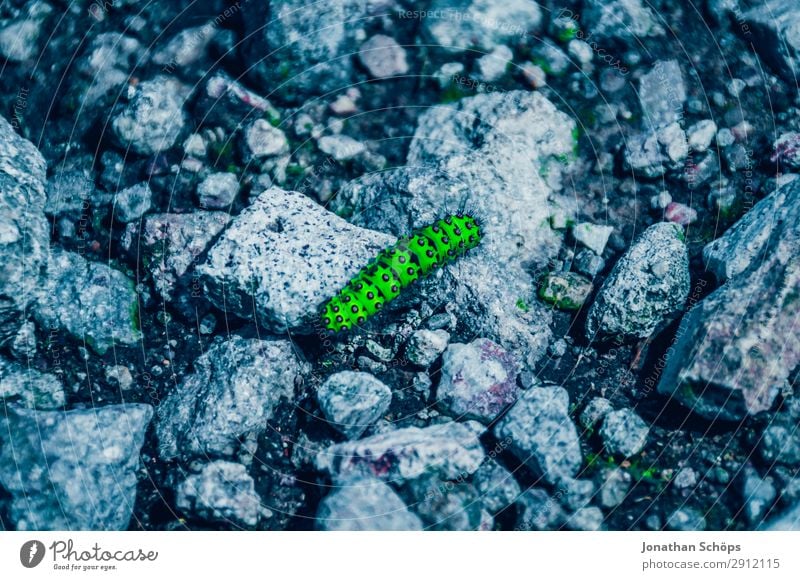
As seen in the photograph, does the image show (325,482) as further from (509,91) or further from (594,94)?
(594,94)

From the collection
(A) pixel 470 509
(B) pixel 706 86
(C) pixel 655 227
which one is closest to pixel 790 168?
(B) pixel 706 86

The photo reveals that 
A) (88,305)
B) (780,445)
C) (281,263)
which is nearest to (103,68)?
(88,305)

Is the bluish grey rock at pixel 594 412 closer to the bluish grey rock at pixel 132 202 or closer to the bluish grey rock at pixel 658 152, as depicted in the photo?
the bluish grey rock at pixel 658 152

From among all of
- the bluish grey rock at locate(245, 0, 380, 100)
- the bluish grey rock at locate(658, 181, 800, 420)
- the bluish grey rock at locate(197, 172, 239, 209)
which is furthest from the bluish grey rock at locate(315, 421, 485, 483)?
the bluish grey rock at locate(245, 0, 380, 100)

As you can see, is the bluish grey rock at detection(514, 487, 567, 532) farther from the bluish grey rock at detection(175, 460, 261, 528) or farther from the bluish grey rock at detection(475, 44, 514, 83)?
the bluish grey rock at detection(475, 44, 514, 83)

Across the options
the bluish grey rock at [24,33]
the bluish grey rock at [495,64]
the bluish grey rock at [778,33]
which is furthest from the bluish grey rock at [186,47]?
the bluish grey rock at [778,33]
